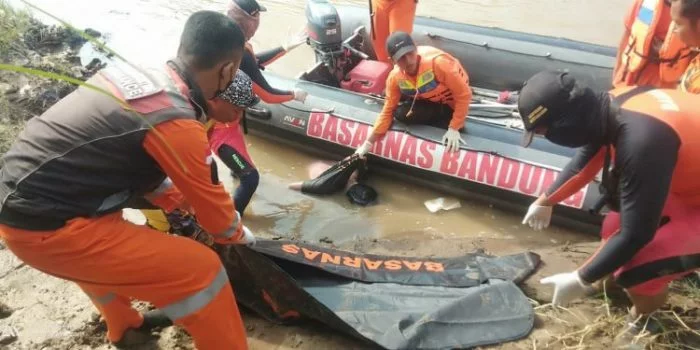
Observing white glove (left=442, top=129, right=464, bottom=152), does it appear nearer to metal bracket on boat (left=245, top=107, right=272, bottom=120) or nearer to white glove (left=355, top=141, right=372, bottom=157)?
white glove (left=355, top=141, right=372, bottom=157)

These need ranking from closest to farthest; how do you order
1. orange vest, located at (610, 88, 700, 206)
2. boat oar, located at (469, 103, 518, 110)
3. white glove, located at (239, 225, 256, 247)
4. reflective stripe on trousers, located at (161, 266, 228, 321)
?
1. orange vest, located at (610, 88, 700, 206)
2. reflective stripe on trousers, located at (161, 266, 228, 321)
3. white glove, located at (239, 225, 256, 247)
4. boat oar, located at (469, 103, 518, 110)

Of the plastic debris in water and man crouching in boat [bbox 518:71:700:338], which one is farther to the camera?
the plastic debris in water

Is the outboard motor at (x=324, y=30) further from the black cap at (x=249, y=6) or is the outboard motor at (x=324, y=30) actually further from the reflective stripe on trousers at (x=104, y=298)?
the reflective stripe on trousers at (x=104, y=298)

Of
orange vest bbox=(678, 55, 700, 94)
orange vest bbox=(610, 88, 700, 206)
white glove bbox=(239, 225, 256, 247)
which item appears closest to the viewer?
orange vest bbox=(610, 88, 700, 206)

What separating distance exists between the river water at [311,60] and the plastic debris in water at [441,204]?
0.14 ft

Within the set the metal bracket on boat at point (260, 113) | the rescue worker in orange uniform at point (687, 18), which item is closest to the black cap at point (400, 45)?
the metal bracket on boat at point (260, 113)

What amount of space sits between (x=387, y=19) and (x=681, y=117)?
3591mm

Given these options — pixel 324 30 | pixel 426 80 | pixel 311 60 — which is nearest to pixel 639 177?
pixel 426 80

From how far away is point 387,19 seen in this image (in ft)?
17.5

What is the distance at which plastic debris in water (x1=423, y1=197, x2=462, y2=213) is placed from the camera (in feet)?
14.5

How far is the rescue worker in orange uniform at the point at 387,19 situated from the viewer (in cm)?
518

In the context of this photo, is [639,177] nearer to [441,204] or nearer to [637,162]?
[637,162]

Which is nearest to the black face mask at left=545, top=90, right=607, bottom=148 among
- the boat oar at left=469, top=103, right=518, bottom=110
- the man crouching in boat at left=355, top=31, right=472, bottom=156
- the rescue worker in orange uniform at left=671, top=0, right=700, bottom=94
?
the rescue worker in orange uniform at left=671, top=0, right=700, bottom=94

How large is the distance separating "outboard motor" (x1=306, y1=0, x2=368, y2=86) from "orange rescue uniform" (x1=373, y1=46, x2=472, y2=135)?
3.65 feet
